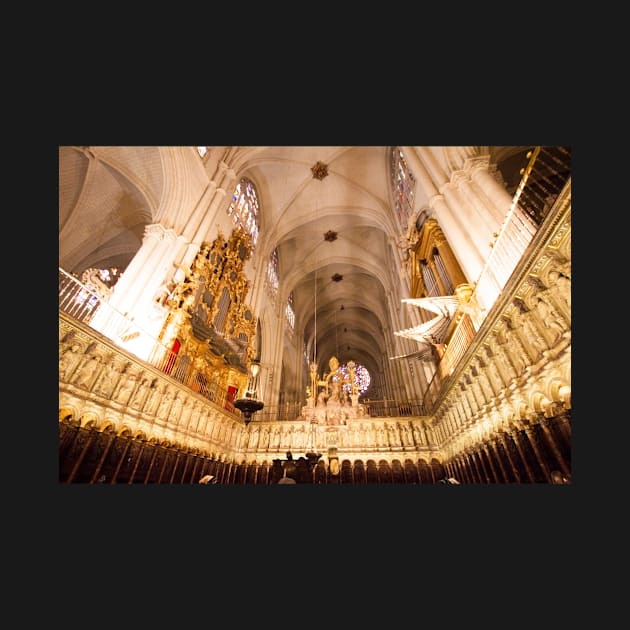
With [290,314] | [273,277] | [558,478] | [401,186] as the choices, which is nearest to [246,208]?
[273,277]

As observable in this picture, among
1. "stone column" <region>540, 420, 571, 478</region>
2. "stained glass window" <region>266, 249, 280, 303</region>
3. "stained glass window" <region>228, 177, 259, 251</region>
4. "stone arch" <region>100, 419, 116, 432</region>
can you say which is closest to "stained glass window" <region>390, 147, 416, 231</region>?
"stained glass window" <region>228, 177, 259, 251</region>

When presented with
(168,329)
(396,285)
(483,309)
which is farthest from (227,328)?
(396,285)

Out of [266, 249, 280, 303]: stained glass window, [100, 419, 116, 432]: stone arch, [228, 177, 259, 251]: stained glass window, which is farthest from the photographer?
[266, 249, 280, 303]: stained glass window

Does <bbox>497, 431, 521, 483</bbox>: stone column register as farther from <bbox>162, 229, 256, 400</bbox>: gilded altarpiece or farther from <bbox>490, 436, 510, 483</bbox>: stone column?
<bbox>162, 229, 256, 400</bbox>: gilded altarpiece

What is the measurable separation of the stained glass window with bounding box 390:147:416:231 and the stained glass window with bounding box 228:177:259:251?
705cm

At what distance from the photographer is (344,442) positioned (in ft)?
30.8

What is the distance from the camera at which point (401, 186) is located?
12.2m

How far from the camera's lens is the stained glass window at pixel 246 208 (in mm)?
11875

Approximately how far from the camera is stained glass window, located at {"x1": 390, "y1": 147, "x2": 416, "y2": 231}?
11055mm

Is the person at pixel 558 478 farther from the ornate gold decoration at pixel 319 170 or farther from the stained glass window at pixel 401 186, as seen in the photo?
the ornate gold decoration at pixel 319 170

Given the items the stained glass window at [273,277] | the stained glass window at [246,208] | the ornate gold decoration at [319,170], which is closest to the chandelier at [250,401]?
the stained glass window at [246,208]

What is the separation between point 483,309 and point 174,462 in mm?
7240

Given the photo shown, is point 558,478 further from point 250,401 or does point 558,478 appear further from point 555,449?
point 250,401

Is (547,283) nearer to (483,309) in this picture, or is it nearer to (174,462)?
(483,309)
